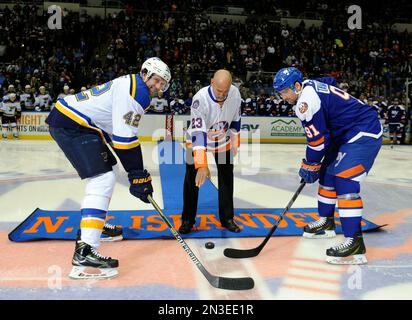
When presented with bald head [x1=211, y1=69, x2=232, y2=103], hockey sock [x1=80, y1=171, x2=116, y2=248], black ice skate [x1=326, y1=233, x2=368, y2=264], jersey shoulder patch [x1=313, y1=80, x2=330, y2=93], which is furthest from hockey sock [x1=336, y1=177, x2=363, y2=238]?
hockey sock [x1=80, y1=171, x2=116, y2=248]

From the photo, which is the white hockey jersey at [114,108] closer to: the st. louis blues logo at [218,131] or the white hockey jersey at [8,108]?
the st. louis blues logo at [218,131]

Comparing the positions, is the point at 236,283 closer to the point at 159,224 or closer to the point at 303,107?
the point at 303,107

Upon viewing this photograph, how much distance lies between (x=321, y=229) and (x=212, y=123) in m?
1.32

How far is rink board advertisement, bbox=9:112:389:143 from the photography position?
13531mm

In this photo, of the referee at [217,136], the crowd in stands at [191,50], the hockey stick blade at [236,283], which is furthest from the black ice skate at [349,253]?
the crowd in stands at [191,50]

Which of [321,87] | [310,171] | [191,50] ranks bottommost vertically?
[310,171]

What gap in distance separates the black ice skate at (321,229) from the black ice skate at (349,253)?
0.54m

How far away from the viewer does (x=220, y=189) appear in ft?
13.5

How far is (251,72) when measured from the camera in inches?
679

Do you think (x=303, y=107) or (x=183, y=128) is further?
(x=183, y=128)

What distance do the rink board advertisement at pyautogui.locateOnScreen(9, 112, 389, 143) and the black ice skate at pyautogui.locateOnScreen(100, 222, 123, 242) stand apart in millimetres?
9665

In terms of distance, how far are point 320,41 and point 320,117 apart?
18325 millimetres

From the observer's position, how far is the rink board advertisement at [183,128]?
1353 cm

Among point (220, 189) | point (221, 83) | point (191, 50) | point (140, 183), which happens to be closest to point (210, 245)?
point (220, 189)
